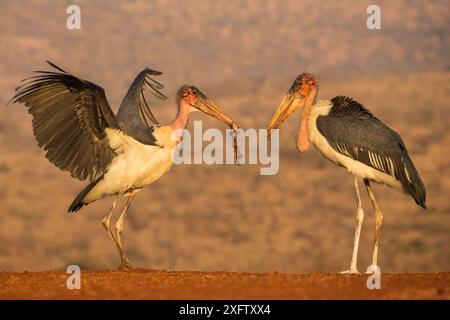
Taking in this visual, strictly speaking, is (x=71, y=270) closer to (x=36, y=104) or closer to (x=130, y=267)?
(x=130, y=267)

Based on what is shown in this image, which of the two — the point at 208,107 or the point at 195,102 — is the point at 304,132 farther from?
the point at 195,102

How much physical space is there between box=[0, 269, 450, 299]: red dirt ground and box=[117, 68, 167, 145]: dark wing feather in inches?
75.6

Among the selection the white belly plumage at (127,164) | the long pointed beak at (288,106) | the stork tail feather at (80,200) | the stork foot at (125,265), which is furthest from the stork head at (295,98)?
the stork foot at (125,265)

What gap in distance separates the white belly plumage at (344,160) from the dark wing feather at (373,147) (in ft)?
0.17

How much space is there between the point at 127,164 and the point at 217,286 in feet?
9.96

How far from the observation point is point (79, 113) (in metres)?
12.6

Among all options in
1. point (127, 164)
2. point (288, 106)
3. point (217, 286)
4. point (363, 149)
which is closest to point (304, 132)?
point (288, 106)

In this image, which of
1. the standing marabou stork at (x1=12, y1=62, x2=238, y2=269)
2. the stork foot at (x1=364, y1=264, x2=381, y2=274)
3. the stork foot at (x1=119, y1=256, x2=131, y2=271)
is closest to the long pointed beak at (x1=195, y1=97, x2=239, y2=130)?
the standing marabou stork at (x1=12, y1=62, x2=238, y2=269)

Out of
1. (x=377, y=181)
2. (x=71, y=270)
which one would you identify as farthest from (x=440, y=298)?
(x=71, y=270)

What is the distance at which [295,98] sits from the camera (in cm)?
1326

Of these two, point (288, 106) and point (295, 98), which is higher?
point (295, 98)

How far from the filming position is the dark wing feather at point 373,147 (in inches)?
484

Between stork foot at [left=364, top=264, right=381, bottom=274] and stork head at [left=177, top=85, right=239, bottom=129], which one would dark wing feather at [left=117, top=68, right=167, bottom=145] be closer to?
stork head at [left=177, top=85, right=239, bottom=129]

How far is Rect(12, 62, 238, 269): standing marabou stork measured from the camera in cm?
1251
